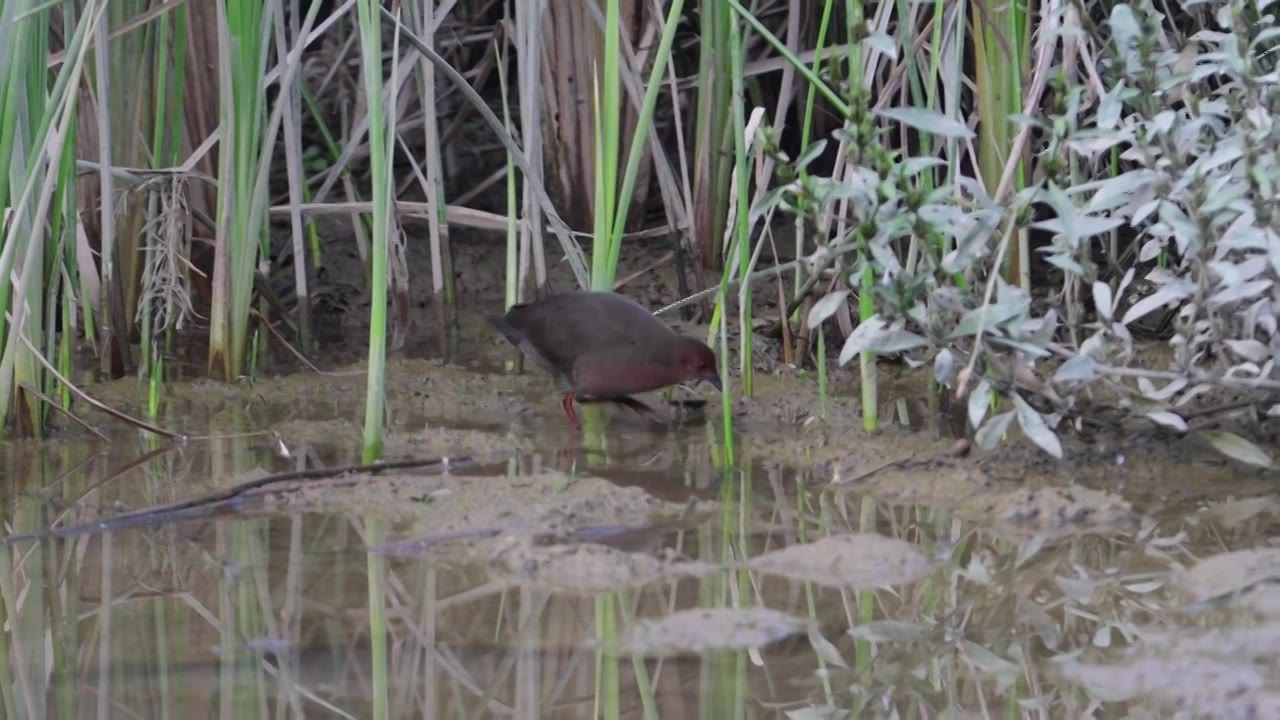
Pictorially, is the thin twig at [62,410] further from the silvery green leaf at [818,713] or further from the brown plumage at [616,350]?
the silvery green leaf at [818,713]

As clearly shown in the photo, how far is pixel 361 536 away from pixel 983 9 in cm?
213

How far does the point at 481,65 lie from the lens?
22.0 ft

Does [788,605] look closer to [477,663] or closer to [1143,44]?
[477,663]

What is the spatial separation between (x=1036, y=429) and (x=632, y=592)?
1102mm

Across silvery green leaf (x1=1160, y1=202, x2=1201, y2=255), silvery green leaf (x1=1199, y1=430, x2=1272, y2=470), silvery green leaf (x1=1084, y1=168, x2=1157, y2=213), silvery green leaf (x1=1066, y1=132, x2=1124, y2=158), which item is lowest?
silvery green leaf (x1=1199, y1=430, x2=1272, y2=470)

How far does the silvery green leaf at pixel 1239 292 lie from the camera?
3586 mm

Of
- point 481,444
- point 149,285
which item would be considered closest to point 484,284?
point 149,285

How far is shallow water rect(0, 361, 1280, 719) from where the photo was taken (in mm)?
2576

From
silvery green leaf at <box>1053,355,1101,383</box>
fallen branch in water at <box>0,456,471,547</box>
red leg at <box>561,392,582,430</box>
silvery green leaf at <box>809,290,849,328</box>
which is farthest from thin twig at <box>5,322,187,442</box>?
silvery green leaf at <box>1053,355,1101,383</box>

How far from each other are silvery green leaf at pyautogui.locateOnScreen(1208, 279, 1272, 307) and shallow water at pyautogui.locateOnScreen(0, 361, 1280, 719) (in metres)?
0.45

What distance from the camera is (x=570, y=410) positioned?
500 cm

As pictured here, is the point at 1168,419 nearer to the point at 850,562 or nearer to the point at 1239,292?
the point at 1239,292

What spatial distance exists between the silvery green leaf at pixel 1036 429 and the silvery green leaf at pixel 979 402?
0.26 feet

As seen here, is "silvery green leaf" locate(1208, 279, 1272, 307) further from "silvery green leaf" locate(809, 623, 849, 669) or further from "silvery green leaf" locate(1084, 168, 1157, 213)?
"silvery green leaf" locate(809, 623, 849, 669)
